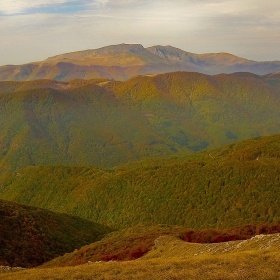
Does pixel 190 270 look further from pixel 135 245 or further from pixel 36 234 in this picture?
pixel 36 234

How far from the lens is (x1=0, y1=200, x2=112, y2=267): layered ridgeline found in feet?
264

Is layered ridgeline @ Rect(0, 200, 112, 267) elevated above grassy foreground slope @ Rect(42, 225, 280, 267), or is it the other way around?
grassy foreground slope @ Rect(42, 225, 280, 267)

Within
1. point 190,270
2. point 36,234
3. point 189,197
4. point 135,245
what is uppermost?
point 190,270

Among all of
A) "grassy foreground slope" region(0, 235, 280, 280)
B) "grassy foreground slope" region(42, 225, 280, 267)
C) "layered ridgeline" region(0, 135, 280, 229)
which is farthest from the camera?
"layered ridgeline" region(0, 135, 280, 229)

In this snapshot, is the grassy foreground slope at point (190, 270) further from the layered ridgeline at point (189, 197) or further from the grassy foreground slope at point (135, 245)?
the layered ridgeline at point (189, 197)

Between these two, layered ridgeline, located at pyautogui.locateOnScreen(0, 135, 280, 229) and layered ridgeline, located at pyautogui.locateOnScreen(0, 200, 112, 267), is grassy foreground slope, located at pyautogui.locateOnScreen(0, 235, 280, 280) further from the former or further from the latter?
layered ridgeline, located at pyautogui.locateOnScreen(0, 135, 280, 229)

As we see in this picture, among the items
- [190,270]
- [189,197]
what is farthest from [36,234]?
[189,197]

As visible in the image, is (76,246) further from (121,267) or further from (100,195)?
(100,195)

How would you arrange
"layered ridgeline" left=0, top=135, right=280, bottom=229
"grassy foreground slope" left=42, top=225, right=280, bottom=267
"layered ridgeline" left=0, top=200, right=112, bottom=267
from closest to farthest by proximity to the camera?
"grassy foreground slope" left=42, top=225, right=280, bottom=267 → "layered ridgeline" left=0, top=200, right=112, bottom=267 → "layered ridgeline" left=0, top=135, right=280, bottom=229

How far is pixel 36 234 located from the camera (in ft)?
303

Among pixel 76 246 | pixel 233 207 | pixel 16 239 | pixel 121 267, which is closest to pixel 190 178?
pixel 233 207

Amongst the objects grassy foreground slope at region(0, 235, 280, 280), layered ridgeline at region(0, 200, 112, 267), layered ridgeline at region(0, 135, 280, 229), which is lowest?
layered ridgeline at region(0, 135, 280, 229)

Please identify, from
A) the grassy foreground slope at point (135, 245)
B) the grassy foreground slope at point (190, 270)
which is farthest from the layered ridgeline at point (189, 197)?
the grassy foreground slope at point (190, 270)

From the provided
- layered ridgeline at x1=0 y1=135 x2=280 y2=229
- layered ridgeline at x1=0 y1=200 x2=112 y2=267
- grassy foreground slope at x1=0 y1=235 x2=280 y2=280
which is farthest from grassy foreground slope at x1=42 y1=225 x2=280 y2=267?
layered ridgeline at x1=0 y1=135 x2=280 y2=229
